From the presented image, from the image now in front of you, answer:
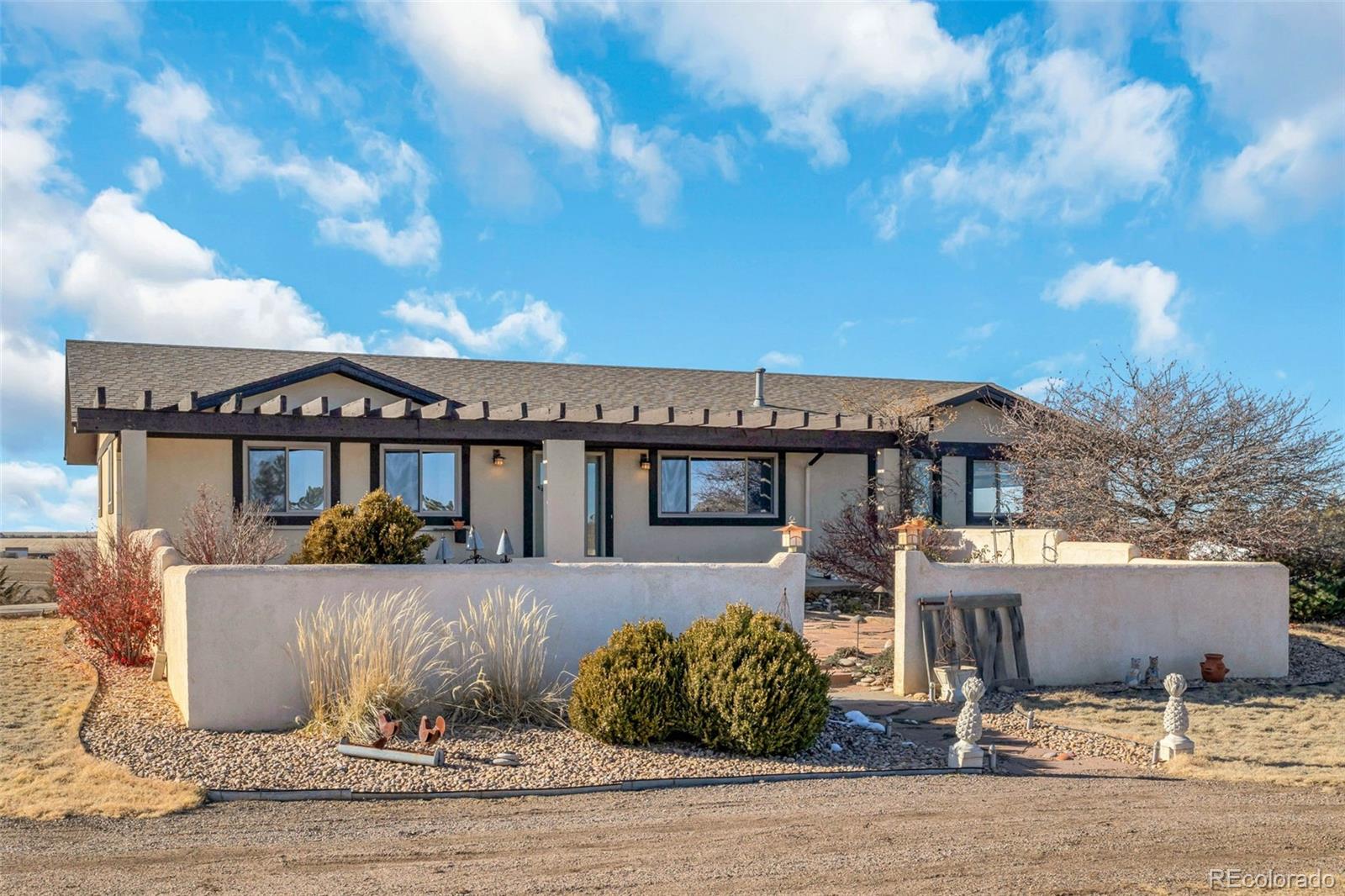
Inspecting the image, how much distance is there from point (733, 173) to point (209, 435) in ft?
27.7

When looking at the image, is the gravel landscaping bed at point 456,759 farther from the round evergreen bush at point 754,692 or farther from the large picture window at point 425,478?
the large picture window at point 425,478

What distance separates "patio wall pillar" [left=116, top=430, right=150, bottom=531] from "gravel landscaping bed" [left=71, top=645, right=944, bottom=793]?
5774 mm

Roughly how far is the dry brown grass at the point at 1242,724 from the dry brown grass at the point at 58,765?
7.02 m

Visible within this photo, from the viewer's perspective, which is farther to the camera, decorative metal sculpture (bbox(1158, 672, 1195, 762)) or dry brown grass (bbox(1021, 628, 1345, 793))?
decorative metal sculpture (bbox(1158, 672, 1195, 762))

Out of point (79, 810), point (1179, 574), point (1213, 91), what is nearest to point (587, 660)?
point (79, 810)

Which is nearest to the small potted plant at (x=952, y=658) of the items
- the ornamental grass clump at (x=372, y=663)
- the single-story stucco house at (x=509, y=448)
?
the ornamental grass clump at (x=372, y=663)

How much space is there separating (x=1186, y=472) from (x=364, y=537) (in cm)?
1167

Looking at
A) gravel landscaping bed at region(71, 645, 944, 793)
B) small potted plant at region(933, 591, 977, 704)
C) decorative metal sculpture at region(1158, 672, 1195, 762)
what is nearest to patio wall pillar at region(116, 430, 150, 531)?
gravel landscaping bed at region(71, 645, 944, 793)

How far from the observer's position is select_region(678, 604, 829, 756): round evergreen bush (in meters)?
7.03

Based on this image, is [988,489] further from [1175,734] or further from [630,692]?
[630,692]

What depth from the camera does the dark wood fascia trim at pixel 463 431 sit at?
12812mm

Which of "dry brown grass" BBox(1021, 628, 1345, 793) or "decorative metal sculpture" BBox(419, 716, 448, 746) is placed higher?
"decorative metal sculpture" BBox(419, 716, 448, 746)

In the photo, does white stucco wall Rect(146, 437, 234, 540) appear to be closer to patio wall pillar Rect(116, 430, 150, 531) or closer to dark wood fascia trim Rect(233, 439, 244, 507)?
dark wood fascia trim Rect(233, 439, 244, 507)

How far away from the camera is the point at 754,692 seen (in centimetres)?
703
